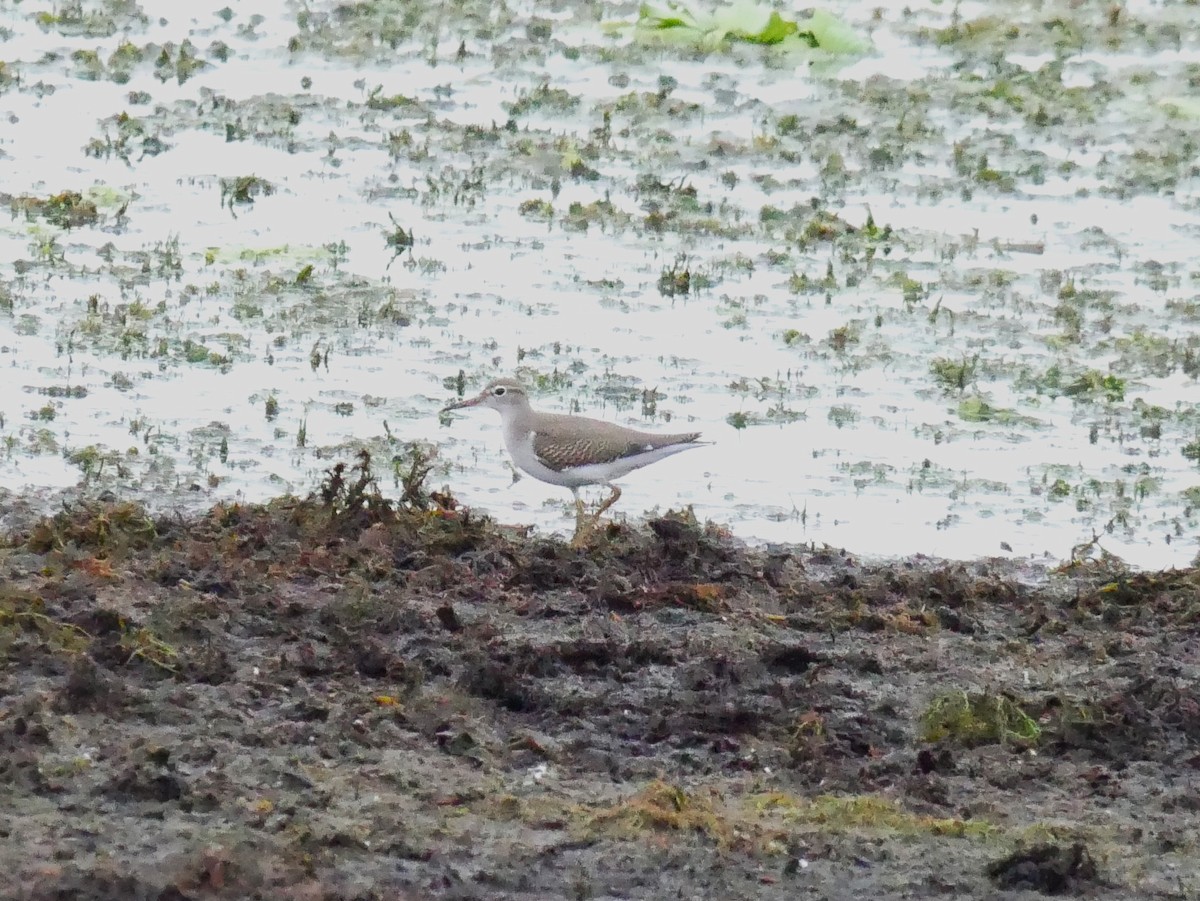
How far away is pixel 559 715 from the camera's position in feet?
22.0

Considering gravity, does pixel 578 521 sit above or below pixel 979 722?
below

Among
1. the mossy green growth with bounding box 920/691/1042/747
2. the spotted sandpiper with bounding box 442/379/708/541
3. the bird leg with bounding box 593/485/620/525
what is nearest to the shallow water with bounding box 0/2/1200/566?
the bird leg with bounding box 593/485/620/525

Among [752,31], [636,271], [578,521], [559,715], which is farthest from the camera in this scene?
[752,31]

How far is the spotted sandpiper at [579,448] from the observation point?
30.1ft

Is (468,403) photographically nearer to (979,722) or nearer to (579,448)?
(579,448)

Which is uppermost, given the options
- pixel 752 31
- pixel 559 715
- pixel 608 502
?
pixel 752 31

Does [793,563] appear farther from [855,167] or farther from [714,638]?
[855,167]

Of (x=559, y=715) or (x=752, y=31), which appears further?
(x=752, y=31)

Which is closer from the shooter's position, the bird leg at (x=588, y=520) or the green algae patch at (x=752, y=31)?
the bird leg at (x=588, y=520)

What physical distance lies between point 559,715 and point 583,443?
2.59 meters

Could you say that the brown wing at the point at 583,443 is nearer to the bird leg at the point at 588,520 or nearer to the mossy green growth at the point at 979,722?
the bird leg at the point at 588,520

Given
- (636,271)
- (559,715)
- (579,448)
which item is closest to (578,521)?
(579,448)

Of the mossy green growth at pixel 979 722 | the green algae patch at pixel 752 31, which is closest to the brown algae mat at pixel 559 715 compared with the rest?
the mossy green growth at pixel 979 722

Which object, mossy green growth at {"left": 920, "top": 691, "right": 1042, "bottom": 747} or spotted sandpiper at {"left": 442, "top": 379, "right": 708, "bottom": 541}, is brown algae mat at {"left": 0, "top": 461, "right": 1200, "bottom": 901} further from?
spotted sandpiper at {"left": 442, "top": 379, "right": 708, "bottom": 541}
